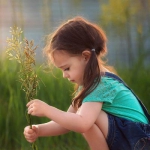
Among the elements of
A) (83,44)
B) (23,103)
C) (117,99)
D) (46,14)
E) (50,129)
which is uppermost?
(83,44)

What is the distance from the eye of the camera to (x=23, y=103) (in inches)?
139

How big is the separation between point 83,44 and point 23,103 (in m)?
1.19

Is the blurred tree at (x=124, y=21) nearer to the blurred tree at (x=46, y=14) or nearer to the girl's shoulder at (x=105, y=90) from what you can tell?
the blurred tree at (x=46, y=14)

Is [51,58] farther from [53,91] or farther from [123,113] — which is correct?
[53,91]

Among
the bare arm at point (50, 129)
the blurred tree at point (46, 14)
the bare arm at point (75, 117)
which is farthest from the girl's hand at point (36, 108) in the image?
the blurred tree at point (46, 14)

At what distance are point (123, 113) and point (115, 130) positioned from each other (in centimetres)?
10

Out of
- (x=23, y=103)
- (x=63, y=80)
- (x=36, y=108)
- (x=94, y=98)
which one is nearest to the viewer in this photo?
(x=36, y=108)

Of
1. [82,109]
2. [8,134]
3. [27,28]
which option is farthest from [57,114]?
[27,28]

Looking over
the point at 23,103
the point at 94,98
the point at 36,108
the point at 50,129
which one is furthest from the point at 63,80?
the point at 36,108

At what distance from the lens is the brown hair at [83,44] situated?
242cm

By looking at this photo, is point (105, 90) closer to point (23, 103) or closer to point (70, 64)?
point (70, 64)

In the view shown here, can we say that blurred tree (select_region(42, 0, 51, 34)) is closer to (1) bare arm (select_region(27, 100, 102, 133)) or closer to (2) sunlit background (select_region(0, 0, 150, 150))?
(2) sunlit background (select_region(0, 0, 150, 150))

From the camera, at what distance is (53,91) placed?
3576 millimetres

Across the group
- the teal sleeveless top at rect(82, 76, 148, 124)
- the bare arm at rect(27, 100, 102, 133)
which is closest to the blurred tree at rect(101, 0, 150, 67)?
the teal sleeveless top at rect(82, 76, 148, 124)
